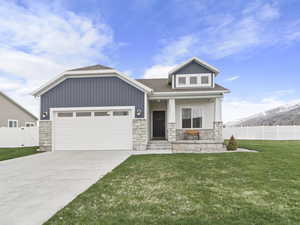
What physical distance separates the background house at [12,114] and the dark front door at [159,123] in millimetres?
14980

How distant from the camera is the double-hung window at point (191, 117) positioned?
11.9m

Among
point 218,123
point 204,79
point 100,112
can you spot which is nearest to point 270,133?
point 218,123

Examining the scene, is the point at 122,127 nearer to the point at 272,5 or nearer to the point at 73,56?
the point at 73,56

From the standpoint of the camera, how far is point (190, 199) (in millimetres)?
3244

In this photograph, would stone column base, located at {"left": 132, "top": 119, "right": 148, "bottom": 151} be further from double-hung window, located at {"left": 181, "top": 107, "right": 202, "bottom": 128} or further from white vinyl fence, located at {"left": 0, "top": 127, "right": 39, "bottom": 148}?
white vinyl fence, located at {"left": 0, "top": 127, "right": 39, "bottom": 148}

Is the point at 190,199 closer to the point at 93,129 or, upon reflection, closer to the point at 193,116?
the point at 93,129

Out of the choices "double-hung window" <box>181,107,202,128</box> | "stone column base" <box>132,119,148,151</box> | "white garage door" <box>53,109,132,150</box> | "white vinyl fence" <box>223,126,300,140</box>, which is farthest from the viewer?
"white vinyl fence" <box>223,126,300,140</box>

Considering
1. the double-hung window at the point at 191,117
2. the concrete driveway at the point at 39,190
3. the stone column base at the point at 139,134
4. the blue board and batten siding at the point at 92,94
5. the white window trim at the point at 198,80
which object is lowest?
the concrete driveway at the point at 39,190

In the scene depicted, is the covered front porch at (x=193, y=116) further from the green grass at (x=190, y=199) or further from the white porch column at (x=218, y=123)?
the green grass at (x=190, y=199)

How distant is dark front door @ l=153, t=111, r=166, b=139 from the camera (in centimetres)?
1296

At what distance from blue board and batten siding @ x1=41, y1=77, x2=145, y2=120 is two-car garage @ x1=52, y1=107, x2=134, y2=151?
42 centimetres

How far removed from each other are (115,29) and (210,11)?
8074 millimetres

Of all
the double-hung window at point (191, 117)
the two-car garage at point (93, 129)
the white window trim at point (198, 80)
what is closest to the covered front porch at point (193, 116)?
the double-hung window at point (191, 117)

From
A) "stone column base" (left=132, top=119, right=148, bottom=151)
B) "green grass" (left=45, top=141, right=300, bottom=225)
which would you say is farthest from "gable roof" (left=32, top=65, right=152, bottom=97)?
"green grass" (left=45, top=141, right=300, bottom=225)
